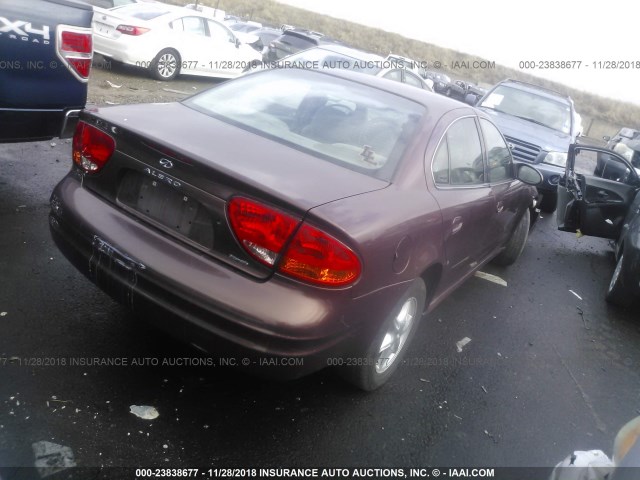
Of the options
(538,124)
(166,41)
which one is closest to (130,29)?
(166,41)

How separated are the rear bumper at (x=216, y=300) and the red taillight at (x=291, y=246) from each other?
69mm

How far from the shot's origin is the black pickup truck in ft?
11.8

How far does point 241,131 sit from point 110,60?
32.3 ft

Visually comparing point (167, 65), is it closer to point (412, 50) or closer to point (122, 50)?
point (122, 50)

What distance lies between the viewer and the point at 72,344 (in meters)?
3.00

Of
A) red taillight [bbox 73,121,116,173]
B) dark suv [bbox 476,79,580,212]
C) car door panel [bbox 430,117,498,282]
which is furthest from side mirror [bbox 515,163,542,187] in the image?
red taillight [bbox 73,121,116,173]

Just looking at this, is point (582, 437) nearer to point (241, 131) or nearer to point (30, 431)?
point (241, 131)

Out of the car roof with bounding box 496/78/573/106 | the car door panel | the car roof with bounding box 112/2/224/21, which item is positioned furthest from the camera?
the car roof with bounding box 112/2/224/21

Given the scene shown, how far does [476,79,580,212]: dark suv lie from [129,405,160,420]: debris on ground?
5519 mm

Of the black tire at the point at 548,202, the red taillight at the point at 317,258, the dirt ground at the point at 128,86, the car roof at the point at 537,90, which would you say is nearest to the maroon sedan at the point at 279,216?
the red taillight at the point at 317,258

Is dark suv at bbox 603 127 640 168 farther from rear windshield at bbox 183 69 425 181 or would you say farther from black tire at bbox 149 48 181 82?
black tire at bbox 149 48 181 82

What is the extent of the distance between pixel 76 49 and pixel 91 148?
170 centimetres

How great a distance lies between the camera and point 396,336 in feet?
10.2

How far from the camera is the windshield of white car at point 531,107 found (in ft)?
29.5
